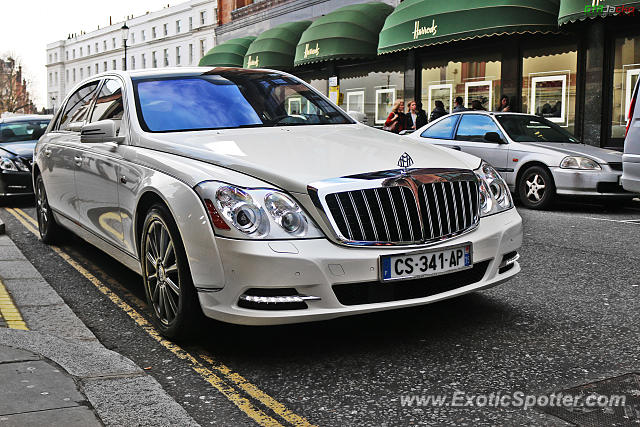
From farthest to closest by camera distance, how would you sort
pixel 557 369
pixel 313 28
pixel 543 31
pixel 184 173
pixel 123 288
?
1. pixel 313 28
2. pixel 543 31
3. pixel 123 288
4. pixel 184 173
5. pixel 557 369

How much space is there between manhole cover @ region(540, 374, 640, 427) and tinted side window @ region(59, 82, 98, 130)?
15.1ft

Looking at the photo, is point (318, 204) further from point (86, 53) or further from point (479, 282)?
point (86, 53)

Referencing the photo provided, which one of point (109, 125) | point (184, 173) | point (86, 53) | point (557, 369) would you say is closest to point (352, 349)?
point (557, 369)

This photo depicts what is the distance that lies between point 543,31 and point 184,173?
540 inches

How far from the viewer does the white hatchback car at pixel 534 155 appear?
10.5 meters

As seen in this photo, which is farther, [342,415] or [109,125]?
[109,125]

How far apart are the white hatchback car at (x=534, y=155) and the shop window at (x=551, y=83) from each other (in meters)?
5.42

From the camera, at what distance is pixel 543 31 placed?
52.0 ft

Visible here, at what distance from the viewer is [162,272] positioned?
4164 millimetres

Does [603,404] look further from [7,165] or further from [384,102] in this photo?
[384,102]

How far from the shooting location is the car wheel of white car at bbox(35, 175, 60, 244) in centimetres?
722

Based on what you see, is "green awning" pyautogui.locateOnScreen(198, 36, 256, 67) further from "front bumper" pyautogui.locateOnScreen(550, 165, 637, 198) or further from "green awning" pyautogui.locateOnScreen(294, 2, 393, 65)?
"front bumper" pyautogui.locateOnScreen(550, 165, 637, 198)

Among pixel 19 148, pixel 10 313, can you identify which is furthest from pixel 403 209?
pixel 19 148

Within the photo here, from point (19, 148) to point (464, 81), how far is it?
41.7 feet
